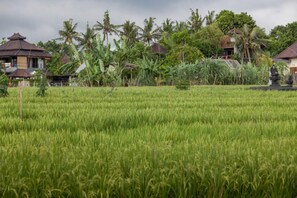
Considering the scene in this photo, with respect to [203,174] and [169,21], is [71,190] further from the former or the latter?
[169,21]

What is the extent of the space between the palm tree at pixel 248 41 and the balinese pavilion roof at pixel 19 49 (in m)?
18.2

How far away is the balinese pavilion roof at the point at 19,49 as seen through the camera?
42.1 m

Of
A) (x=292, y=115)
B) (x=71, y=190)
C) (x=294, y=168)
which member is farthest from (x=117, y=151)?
(x=292, y=115)

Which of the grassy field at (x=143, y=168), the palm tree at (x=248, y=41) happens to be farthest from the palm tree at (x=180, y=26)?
the grassy field at (x=143, y=168)

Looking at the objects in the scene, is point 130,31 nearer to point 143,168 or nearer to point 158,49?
point 158,49

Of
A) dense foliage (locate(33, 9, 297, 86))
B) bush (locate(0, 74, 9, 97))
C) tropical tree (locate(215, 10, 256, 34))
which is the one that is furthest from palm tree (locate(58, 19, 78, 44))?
bush (locate(0, 74, 9, 97))

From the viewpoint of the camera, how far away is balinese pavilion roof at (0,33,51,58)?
42.1 m

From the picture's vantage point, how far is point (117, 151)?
274 cm

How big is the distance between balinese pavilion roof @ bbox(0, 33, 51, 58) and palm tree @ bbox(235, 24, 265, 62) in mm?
18241

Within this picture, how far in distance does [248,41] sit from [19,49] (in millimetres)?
21102

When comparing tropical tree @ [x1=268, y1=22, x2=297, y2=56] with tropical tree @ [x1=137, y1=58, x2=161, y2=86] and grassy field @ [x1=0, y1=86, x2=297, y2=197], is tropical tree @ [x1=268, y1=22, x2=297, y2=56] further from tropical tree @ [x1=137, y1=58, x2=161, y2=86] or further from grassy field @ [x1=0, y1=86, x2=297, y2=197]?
grassy field @ [x1=0, y1=86, x2=297, y2=197]

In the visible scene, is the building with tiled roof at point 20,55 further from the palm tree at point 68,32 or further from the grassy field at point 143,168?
the grassy field at point 143,168

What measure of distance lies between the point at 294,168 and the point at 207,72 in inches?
862

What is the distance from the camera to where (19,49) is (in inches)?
1661
